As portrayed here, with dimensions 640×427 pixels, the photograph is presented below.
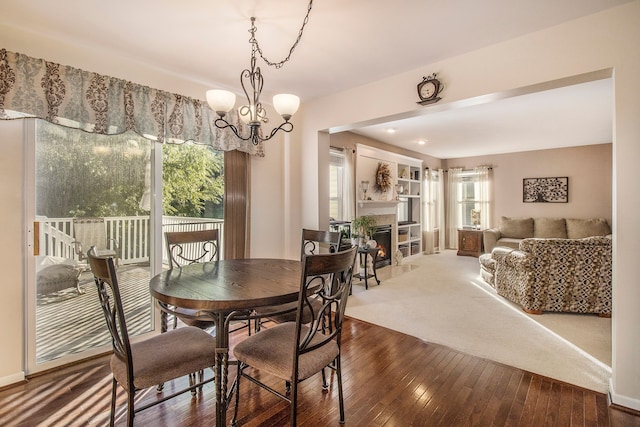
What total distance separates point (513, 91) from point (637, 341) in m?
1.91

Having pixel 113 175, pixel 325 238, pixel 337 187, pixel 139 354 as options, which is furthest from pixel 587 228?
pixel 113 175

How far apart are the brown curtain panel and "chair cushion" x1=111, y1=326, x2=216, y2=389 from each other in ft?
4.99

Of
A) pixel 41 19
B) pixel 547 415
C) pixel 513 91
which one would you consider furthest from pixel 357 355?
pixel 41 19

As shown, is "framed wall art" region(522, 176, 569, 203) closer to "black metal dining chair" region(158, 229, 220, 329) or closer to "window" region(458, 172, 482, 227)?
"window" region(458, 172, 482, 227)

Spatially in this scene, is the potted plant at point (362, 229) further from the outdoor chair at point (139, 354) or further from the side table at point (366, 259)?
the outdoor chair at point (139, 354)

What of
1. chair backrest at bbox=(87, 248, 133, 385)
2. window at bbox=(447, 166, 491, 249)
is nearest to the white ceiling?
chair backrest at bbox=(87, 248, 133, 385)

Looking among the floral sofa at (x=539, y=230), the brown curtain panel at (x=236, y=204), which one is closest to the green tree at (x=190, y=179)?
the brown curtain panel at (x=236, y=204)

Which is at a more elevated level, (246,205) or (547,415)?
(246,205)

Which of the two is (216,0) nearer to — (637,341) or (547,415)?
(547,415)

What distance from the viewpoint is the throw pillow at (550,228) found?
6449 millimetres

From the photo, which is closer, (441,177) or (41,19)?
(41,19)

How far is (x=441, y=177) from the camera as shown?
27.6 ft

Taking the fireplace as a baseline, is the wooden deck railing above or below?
above

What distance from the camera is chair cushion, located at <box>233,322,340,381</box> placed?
62.2 inches
